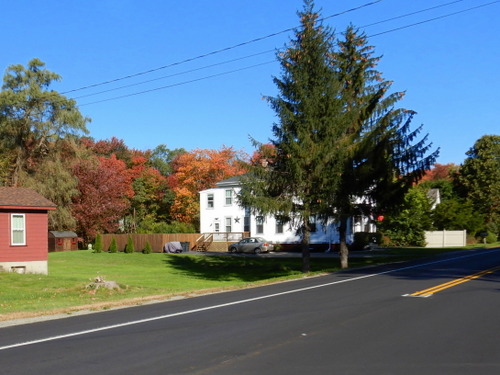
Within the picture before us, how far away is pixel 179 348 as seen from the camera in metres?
8.58

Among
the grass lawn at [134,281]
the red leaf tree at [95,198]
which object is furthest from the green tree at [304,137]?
the red leaf tree at [95,198]

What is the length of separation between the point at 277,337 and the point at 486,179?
62783 mm

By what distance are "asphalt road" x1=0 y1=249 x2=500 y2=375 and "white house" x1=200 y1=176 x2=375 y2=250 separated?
3788 centimetres

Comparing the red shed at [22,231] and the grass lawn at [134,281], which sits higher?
the red shed at [22,231]

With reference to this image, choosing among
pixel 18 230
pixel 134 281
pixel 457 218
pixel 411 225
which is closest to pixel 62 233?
pixel 18 230

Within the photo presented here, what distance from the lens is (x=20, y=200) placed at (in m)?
29.2

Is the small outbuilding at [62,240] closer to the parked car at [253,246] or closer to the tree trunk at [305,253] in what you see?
the parked car at [253,246]

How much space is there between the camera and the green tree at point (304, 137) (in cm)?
2730

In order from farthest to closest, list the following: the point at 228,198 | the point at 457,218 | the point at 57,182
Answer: the point at 457,218, the point at 228,198, the point at 57,182

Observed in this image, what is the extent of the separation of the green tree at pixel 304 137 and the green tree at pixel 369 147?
4.47ft

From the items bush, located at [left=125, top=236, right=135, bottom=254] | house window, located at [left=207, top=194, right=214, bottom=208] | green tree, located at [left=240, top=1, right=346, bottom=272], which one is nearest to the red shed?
green tree, located at [left=240, top=1, right=346, bottom=272]

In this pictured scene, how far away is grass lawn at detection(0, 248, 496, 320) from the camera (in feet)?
50.8

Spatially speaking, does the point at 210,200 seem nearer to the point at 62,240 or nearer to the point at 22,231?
the point at 62,240

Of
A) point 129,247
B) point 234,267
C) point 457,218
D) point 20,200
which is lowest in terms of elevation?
point 234,267
